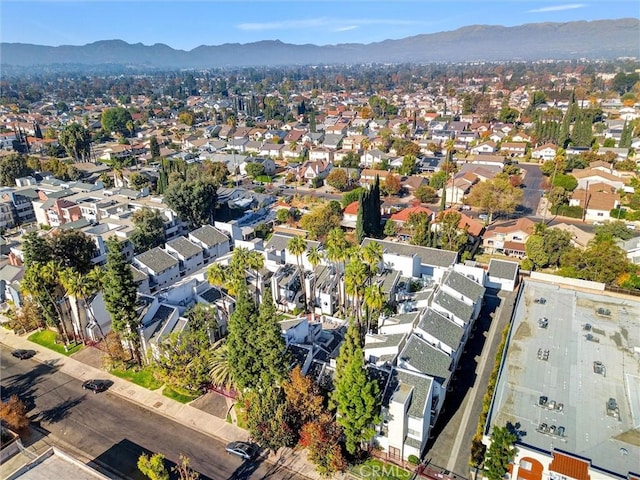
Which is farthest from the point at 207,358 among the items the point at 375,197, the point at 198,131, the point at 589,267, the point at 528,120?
the point at 528,120

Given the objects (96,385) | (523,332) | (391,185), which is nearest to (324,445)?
(523,332)

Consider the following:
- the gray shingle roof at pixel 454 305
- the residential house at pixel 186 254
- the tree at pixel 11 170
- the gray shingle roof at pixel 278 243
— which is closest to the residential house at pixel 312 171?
the gray shingle roof at pixel 278 243

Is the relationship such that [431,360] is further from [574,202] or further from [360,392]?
[574,202]

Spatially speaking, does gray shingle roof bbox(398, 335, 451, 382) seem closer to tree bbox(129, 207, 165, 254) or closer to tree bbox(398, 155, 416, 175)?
tree bbox(129, 207, 165, 254)

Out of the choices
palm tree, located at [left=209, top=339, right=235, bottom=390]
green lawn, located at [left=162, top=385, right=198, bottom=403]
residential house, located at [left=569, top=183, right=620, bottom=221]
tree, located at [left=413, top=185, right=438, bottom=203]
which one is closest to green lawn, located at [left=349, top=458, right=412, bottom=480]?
palm tree, located at [left=209, top=339, right=235, bottom=390]

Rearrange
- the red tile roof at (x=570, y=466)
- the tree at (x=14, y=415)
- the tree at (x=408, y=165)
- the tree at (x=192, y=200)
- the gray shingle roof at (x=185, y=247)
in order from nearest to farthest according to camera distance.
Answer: the red tile roof at (x=570, y=466)
the tree at (x=14, y=415)
the gray shingle roof at (x=185, y=247)
the tree at (x=192, y=200)
the tree at (x=408, y=165)

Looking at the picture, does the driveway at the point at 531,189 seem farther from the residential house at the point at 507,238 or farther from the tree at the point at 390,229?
the tree at the point at 390,229
